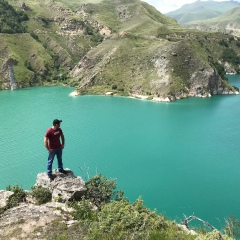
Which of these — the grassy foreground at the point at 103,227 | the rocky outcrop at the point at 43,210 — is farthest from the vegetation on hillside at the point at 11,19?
the grassy foreground at the point at 103,227

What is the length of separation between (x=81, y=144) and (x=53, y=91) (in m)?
61.3

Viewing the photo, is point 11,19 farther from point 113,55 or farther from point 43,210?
point 43,210

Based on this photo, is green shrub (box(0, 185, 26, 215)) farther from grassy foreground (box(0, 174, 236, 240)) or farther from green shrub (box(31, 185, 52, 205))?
green shrub (box(31, 185, 52, 205))

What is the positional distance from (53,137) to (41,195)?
3.39 metres

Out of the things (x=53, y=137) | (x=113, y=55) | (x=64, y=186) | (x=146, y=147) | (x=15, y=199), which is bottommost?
(x=146, y=147)

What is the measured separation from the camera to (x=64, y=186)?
17.4 metres

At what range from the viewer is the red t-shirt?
17.7 m

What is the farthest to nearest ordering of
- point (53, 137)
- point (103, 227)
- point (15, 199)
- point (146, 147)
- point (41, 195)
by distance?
1. point (146, 147)
2. point (53, 137)
3. point (41, 195)
4. point (15, 199)
5. point (103, 227)

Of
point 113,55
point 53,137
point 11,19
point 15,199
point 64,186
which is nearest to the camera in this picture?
point 15,199

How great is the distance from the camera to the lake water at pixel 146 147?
116ft

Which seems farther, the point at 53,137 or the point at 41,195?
the point at 53,137

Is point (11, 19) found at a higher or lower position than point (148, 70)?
higher

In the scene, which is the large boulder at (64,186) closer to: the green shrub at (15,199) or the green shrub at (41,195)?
the green shrub at (41,195)

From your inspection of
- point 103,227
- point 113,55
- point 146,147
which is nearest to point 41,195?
point 103,227
